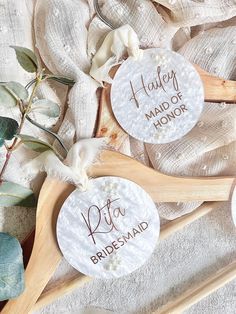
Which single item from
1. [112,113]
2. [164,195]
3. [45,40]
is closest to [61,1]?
[45,40]

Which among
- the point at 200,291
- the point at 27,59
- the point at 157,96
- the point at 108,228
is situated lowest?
the point at 200,291

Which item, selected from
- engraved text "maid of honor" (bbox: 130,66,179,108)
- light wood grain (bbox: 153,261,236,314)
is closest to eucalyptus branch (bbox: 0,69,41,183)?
engraved text "maid of honor" (bbox: 130,66,179,108)

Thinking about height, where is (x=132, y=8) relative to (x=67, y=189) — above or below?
above

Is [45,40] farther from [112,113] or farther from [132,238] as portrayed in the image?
[132,238]

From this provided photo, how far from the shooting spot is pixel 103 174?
2.41 ft

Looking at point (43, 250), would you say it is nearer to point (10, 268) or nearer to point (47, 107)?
point (10, 268)

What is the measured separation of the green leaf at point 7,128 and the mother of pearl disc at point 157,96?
134 millimetres

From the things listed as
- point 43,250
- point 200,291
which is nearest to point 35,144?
point 43,250

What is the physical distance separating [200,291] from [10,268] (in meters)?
0.29

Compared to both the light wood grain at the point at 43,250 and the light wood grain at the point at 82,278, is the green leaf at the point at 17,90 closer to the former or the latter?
the light wood grain at the point at 43,250

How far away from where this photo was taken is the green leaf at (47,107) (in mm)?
700

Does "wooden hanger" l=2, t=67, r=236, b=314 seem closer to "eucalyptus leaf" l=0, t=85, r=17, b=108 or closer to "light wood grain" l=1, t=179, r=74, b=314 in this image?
"light wood grain" l=1, t=179, r=74, b=314

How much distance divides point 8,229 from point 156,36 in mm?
316

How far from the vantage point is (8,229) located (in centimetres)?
73
